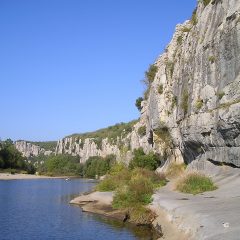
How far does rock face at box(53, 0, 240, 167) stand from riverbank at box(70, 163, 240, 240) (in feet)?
9.06

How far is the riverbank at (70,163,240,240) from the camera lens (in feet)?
67.2

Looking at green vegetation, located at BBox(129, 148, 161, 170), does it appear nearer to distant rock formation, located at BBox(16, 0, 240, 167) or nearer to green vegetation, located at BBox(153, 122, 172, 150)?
distant rock formation, located at BBox(16, 0, 240, 167)

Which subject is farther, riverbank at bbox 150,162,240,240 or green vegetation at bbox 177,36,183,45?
green vegetation at bbox 177,36,183,45

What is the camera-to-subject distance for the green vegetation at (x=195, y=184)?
3625 cm

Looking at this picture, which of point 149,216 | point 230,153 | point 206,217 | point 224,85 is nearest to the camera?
point 206,217

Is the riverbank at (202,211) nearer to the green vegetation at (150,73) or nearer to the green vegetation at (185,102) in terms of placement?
the green vegetation at (185,102)

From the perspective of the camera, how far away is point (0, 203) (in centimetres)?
4741

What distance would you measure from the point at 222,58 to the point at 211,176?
11.4m

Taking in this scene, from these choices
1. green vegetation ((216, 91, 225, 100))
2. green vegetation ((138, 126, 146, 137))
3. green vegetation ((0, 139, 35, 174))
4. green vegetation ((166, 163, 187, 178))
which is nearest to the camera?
green vegetation ((216, 91, 225, 100))

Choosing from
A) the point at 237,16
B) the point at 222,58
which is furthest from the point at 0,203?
the point at 237,16

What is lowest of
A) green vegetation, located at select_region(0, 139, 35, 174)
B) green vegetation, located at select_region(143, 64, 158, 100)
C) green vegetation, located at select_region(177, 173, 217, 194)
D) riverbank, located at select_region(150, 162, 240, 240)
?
riverbank, located at select_region(150, 162, 240, 240)

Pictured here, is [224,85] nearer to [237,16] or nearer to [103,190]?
[237,16]

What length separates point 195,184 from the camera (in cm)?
3734

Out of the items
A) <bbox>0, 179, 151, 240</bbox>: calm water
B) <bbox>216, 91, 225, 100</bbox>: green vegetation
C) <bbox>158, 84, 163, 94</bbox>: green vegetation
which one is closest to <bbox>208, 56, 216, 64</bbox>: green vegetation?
<bbox>216, 91, 225, 100</bbox>: green vegetation
